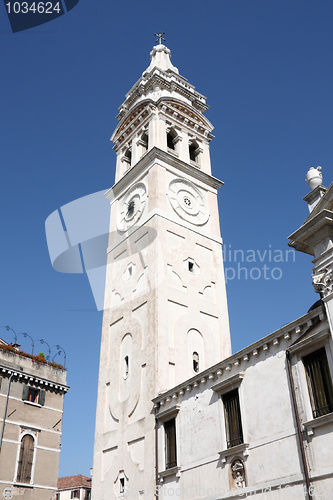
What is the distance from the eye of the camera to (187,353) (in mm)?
25438

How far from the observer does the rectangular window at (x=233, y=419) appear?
17.6m

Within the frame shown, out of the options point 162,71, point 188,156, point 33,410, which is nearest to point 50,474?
point 33,410

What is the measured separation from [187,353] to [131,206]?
11.3 meters

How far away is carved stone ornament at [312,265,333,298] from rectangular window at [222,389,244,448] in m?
5.02

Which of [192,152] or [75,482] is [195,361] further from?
[75,482]

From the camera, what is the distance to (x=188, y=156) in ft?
113

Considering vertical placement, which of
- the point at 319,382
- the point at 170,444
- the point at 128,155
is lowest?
the point at 170,444

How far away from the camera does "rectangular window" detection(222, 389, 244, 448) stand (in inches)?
692

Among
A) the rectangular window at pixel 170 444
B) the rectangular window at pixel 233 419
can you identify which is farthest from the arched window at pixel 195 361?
the rectangular window at pixel 233 419

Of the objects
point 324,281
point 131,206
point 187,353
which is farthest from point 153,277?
point 324,281

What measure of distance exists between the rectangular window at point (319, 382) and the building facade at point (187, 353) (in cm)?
A: 4

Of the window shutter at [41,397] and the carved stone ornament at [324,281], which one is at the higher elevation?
the window shutter at [41,397]

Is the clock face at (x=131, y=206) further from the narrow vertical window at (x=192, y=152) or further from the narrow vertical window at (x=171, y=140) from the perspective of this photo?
the narrow vertical window at (x=192, y=152)

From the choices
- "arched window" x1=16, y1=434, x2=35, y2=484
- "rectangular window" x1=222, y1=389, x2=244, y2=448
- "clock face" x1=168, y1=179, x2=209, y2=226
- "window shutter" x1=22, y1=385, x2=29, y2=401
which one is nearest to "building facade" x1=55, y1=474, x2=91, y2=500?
"arched window" x1=16, y1=434, x2=35, y2=484
